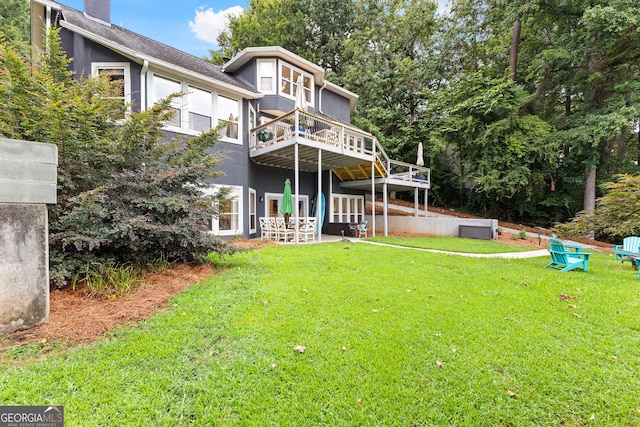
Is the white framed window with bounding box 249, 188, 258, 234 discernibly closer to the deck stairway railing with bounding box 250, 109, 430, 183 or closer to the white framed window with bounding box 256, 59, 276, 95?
the deck stairway railing with bounding box 250, 109, 430, 183

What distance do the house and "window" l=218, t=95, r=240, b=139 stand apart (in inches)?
1.5

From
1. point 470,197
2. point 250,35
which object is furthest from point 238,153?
point 470,197

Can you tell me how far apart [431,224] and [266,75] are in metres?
11.6

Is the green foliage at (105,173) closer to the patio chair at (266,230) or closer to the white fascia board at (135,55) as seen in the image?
the white fascia board at (135,55)

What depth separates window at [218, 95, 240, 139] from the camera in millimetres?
10828

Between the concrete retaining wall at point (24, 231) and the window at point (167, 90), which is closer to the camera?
the concrete retaining wall at point (24, 231)

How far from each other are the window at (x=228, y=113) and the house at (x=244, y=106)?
39 millimetres

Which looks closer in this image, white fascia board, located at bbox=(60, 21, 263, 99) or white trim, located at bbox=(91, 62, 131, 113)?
white fascia board, located at bbox=(60, 21, 263, 99)

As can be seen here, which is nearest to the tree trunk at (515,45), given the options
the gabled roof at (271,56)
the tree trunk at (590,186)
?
the tree trunk at (590,186)

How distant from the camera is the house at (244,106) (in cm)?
907

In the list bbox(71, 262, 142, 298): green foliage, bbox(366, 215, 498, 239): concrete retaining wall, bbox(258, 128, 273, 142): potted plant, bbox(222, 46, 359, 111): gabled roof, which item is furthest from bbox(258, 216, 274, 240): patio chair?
bbox(222, 46, 359, 111): gabled roof

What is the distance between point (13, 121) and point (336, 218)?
1336 centimetres

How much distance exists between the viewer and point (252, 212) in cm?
1216

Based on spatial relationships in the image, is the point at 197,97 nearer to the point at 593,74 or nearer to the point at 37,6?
the point at 37,6
